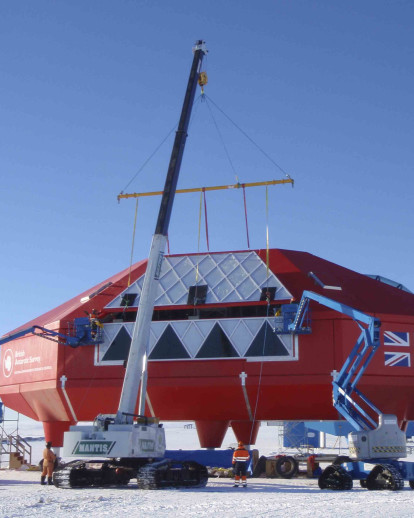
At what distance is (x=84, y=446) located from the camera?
82.0 ft

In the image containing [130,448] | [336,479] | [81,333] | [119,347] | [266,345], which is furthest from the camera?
[81,333]

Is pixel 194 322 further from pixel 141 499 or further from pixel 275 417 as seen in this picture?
pixel 141 499

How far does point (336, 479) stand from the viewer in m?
24.7

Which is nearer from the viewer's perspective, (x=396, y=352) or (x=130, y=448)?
(x=130, y=448)

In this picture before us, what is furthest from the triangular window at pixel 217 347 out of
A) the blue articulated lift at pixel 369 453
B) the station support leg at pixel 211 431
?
the blue articulated lift at pixel 369 453

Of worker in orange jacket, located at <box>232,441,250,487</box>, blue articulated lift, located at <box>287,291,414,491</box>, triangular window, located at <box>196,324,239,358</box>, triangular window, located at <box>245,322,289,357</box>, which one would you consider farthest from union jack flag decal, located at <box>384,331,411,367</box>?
worker in orange jacket, located at <box>232,441,250,487</box>

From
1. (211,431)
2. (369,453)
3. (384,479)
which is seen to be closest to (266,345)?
(211,431)

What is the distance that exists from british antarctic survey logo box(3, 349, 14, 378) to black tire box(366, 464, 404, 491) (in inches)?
984

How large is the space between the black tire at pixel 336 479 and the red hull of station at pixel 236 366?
350 inches

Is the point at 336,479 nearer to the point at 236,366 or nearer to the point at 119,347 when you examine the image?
the point at 236,366

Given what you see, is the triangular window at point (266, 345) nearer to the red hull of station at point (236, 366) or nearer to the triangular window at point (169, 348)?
the red hull of station at point (236, 366)

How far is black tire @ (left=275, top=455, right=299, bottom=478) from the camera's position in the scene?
33156 mm

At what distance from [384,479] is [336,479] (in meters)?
1.63

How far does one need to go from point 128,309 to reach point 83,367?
12.6 feet
